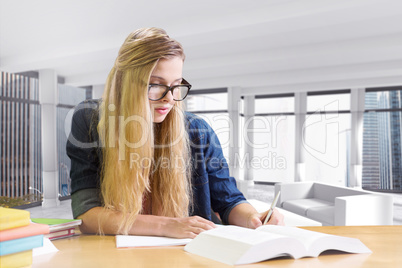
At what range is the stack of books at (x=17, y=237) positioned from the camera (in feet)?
2.44

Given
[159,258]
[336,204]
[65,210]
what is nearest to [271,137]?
[65,210]

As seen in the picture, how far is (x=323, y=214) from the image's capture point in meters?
4.87

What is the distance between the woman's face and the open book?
61cm

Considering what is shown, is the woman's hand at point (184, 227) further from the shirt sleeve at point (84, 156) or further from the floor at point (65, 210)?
the floor at point (65, 210)

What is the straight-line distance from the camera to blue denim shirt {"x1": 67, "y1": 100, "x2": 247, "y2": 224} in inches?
51.8

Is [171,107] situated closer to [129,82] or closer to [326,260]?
[129,82]

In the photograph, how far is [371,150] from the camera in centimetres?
1097

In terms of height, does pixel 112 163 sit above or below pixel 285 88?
below

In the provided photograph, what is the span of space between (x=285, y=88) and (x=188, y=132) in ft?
31.7

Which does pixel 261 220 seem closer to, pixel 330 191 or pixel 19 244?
pixel 19 244

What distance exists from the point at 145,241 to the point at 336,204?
3871 mm

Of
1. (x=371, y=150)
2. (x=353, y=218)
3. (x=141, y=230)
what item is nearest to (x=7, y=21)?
(x=141, y=230)

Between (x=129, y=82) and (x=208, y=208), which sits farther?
(x=208, y=208)

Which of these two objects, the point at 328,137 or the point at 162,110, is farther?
the point at 328,137
